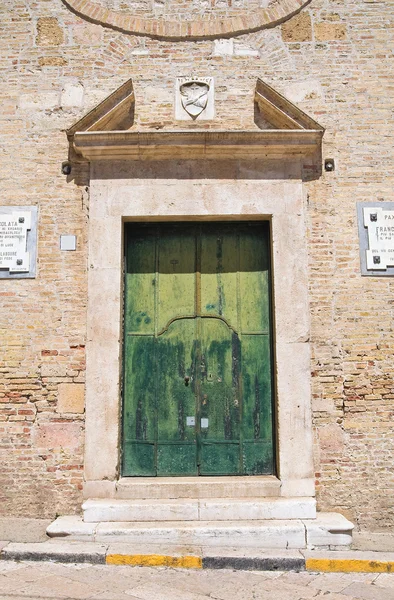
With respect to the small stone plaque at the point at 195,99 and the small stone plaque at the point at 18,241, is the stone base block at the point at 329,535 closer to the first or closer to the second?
the small stone plaque at the point at 18,241

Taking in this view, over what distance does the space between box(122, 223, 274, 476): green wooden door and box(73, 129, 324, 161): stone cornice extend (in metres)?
0.70

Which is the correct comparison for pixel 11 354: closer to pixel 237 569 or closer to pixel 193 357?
pixel 193 357

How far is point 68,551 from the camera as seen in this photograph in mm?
4336

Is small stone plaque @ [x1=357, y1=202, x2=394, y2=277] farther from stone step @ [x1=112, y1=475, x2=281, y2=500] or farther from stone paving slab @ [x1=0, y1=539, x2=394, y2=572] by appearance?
stone paving slab @ [x1=0, y1=539, x2=394, y2=572]

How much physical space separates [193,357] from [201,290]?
667 mm

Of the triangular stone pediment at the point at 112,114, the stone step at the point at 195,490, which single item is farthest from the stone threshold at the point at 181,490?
the triangular stone pediment at the point at 112,114

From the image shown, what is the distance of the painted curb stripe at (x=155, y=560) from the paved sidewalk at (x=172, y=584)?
5cm

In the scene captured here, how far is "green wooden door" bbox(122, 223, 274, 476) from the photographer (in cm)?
530

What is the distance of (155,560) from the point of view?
4246mm

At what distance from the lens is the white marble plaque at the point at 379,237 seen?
533 centimetres

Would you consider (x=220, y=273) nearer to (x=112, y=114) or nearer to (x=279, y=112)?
(x=279, y=112)

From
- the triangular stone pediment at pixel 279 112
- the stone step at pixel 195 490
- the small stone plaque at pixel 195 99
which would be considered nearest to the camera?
the stone step at pixel 195 490

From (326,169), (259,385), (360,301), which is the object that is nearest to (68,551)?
(259,385)

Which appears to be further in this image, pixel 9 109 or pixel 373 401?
pixel 9 109
